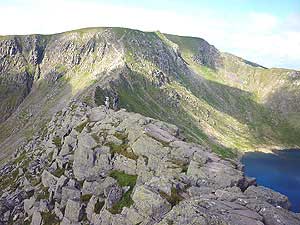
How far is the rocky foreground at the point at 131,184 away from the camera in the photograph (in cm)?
4872

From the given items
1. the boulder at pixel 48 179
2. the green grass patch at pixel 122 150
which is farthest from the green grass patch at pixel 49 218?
the green grass patch at pixel 122 150

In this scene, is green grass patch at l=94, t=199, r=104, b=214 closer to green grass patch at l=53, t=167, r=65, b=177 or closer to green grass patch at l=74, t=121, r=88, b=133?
green grass patch at l=53, t=167, r=65, b=177

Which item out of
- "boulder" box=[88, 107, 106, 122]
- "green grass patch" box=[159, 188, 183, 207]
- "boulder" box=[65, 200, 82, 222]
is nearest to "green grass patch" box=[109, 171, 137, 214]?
"green grass patch" box=[159, 188, 183, 207]

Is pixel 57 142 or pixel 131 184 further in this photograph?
pixel 57 142

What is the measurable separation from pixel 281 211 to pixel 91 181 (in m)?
39.8

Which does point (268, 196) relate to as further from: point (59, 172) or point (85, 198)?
point (59, 172)

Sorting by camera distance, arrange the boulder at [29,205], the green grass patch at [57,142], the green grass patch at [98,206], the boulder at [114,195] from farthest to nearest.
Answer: the green grass patch at [57,142]
the boulder at [29,205]
the green grass patch at [98,206]
the boulder at [114,195]

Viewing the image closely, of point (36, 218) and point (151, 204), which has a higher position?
point (151, 204)

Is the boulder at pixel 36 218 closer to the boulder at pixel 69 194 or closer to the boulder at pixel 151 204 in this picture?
the boulder at pixel 69 194

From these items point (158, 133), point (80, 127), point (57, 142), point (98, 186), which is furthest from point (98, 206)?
point (57, 142)

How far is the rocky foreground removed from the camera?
48.7 metres

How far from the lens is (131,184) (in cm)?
6906

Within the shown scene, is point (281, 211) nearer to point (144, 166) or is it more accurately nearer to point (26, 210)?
point (144, 166)

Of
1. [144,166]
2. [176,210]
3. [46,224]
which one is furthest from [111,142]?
[176,210]
